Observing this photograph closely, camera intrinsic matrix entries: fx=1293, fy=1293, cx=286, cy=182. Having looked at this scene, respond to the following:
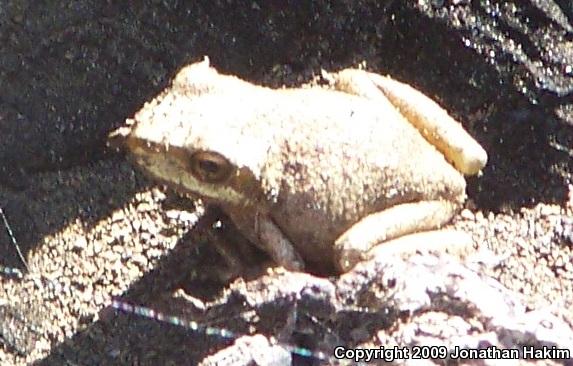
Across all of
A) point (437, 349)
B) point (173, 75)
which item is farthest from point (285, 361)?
point (173, 75)

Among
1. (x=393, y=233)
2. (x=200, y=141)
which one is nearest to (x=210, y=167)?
(x=200, y=141)

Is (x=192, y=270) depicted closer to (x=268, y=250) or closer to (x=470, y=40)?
(x=268, y=250)

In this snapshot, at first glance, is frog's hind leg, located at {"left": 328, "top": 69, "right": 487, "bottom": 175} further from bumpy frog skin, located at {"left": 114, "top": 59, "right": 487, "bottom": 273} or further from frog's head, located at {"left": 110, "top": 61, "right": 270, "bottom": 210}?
frog's head, located at {"left": 110, "top": 61, "right": 270, "bottom": 210}

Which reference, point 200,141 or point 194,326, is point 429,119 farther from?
point 194,326

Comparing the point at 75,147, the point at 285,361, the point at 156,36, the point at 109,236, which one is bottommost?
the point at 285,361

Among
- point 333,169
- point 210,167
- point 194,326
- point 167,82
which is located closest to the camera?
point 194,326

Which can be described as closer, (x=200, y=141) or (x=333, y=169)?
(x=200, y=141)

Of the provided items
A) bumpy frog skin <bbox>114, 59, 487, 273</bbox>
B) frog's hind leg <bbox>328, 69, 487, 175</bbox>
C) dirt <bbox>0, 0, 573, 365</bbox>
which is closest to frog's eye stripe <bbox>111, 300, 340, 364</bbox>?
dirt <bbox>0, 0, 573, 365</bbox>
